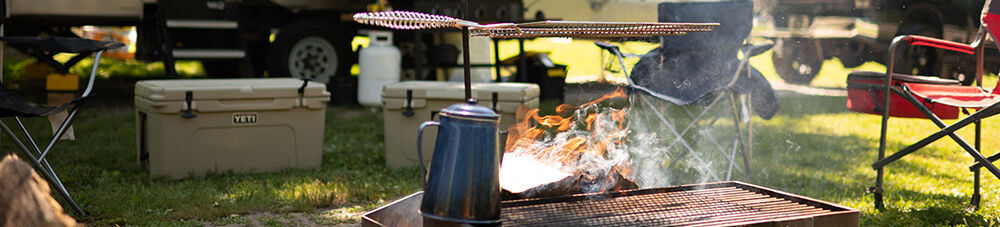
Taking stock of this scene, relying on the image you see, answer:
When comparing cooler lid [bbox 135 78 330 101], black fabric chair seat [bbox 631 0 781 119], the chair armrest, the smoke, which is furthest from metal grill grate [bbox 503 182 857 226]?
cooler lid [bbox 135 78 330 101]

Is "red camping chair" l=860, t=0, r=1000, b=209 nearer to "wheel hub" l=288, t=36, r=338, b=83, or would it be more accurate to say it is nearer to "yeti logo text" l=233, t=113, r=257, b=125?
"yeti logo text" l=233, t=113, r=257, b=125

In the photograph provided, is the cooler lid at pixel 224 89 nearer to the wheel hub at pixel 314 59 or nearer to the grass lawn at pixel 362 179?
the grass lawn at pixel 362 179

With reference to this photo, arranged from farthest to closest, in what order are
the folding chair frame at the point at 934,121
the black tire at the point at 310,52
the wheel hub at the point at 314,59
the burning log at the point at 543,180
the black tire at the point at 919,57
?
the black tire at the point at 919,57 → the wheel hub at the point at 314,59 → the black tire at the point at 310,52 → the folding chair frame at the point at 934,121 → the burning log at the point at 543,180

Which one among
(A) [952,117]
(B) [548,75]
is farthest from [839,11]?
(A) [952,117]

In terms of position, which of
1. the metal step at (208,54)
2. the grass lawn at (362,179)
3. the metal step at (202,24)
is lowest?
the grass lawn at (362,179)

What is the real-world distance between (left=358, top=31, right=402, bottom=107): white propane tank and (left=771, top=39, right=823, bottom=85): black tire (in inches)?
146

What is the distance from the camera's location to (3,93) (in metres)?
3.08

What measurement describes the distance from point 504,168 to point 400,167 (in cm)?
171

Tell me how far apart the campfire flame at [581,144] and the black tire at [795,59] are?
5449 millimetres

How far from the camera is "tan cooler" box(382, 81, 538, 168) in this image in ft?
12.8

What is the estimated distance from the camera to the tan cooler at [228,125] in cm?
356

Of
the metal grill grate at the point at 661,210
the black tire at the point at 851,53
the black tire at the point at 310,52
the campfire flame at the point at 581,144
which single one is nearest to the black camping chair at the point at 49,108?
the metal grill grate at the point at 661,210

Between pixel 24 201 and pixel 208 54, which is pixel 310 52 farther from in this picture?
pixel 24 201

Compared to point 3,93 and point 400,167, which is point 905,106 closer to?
point 400,167
